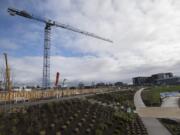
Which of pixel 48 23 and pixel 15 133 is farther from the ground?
pixel 48 23

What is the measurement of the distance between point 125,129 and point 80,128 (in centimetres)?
592

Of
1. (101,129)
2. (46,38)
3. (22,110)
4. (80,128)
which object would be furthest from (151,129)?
(46,38)

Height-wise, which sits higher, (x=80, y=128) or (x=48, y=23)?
(x=48, y=23)

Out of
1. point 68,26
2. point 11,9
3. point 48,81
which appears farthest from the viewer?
point 68,26

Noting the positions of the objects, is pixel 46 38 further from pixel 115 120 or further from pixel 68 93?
pixel 115 120

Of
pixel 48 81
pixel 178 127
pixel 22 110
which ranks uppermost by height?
pixel 48 81

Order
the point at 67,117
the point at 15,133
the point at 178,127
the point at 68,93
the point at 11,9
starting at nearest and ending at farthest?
1. the point at 15,133
2. the point at 67,117
3. the point at 178,127
4. the point at 68,93
5. the point at 11,9

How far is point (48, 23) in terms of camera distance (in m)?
99.0

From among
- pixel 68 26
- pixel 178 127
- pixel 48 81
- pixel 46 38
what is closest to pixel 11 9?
pixel 46 38

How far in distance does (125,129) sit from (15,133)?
13287mm

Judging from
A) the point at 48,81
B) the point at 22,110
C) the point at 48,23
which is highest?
the point at 48,23

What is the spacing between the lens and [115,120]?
109 ft

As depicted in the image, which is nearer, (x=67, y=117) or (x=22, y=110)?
(x=22, y=110)

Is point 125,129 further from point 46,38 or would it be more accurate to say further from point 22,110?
point 46,38
